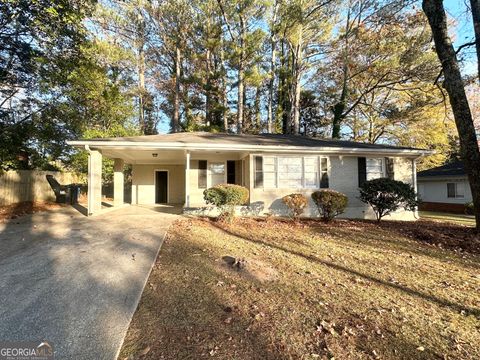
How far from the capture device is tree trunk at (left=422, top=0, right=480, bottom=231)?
7.39m

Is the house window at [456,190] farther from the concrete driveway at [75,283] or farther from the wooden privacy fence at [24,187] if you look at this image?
the wooden privacy fence at [24,187]

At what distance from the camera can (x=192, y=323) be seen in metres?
2.95

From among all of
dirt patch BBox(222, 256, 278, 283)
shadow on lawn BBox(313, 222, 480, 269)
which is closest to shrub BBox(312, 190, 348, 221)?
shadow on lawn BBox(313, 222, 480, 269)

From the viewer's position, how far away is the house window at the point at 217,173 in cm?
1343

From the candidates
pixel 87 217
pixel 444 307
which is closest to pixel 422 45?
pixel 444 307

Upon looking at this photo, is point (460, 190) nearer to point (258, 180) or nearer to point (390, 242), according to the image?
point (390, 242)

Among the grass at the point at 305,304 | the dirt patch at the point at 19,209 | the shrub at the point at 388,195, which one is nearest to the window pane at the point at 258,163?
the shrub at the point at 388,195

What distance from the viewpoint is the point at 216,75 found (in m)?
20.7

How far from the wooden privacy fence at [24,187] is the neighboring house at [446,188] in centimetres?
2336

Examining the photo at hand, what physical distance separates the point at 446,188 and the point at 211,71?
19729 mm

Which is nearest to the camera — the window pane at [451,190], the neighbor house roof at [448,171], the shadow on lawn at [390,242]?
the shadow on lawn at [390,242]

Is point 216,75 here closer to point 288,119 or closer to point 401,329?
point 288,119

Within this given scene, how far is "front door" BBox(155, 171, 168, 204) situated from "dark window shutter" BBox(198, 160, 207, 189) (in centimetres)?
314

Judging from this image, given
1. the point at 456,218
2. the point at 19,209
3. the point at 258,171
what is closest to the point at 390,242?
the point at 258,171
